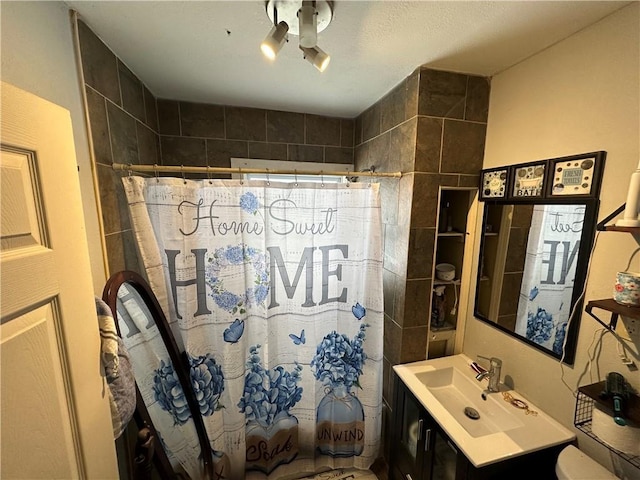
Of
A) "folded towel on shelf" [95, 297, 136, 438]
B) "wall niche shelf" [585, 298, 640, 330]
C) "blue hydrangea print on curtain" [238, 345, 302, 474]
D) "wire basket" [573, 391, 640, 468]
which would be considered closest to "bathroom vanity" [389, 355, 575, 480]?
"wire basket" [573, 391, 640, 468]

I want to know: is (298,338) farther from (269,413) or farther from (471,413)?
(471,413)

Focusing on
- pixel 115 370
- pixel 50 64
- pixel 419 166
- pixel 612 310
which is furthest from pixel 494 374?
pixel 50 64

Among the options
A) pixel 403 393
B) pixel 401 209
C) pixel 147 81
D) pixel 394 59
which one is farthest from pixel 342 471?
pixel 147 81

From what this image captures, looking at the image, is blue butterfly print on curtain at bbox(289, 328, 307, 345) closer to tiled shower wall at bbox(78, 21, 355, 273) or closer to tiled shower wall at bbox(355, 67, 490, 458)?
tiled shower wall at bbox(355, 67, 490, 458)

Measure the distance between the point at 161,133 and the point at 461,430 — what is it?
93.9 inches

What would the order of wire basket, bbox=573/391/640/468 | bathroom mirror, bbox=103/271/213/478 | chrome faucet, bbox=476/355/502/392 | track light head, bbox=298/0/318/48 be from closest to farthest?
track light head, bbox=298/0/318/48 < wire basket, bbox=573/391/640/468 < bathroom mirror, bbox=103/271/213/478 < chrome faucet, bbox=476/355/502/392

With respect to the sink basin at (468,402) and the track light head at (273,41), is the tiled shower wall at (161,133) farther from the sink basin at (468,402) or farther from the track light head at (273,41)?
the sink basin at (468,402)

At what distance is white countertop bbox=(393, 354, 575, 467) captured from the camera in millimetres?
988

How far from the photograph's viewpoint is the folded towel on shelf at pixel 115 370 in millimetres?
779

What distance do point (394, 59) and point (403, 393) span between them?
1742 mm

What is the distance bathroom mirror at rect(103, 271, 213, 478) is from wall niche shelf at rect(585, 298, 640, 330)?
5.83ft

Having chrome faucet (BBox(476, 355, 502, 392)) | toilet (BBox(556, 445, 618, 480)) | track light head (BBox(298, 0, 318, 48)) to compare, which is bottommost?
toilet (BBox(556, 445, 618, 480))

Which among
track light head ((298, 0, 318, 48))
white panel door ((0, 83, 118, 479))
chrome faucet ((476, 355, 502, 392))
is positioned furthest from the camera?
chrome faucet ((476, 355, 502, 392))

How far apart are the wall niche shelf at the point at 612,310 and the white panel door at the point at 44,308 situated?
1.57 metres
